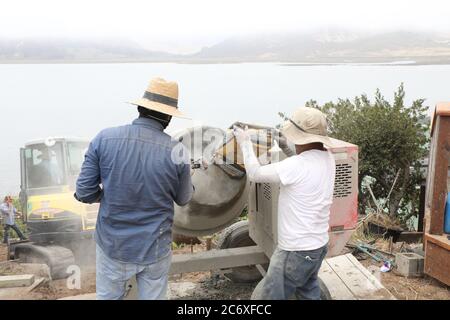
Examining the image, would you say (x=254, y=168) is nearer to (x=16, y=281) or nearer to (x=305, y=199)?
(x=305, y=199)

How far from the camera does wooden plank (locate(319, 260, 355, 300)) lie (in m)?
4.06

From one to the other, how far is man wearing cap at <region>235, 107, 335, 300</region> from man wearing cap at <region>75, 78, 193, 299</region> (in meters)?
0.50

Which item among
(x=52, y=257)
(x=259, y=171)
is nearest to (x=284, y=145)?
(x=259, y=171)

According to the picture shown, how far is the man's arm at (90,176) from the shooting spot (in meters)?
2.43

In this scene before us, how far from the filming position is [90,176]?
2.46 m

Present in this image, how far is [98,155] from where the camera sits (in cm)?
243

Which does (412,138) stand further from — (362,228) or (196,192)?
(196,192)

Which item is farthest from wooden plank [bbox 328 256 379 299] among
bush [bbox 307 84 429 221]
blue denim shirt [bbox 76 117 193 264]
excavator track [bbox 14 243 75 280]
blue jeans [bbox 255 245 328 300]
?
bush [bbox 307 84 429 221]

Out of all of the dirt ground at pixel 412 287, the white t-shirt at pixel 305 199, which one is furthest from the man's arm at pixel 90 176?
the dirt ground at pixel 412 287

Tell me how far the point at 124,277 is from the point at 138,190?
48 cm

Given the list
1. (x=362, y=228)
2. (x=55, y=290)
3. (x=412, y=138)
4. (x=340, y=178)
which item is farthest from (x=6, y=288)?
(x=412, y=138)

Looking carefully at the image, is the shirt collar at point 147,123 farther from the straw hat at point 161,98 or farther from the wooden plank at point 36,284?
the wooden plank at point 36,284

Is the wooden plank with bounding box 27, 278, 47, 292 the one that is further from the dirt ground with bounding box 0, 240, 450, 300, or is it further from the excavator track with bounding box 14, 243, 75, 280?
the excavator track with bounding box 14, 243, 75, 280

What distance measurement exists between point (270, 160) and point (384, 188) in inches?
280
